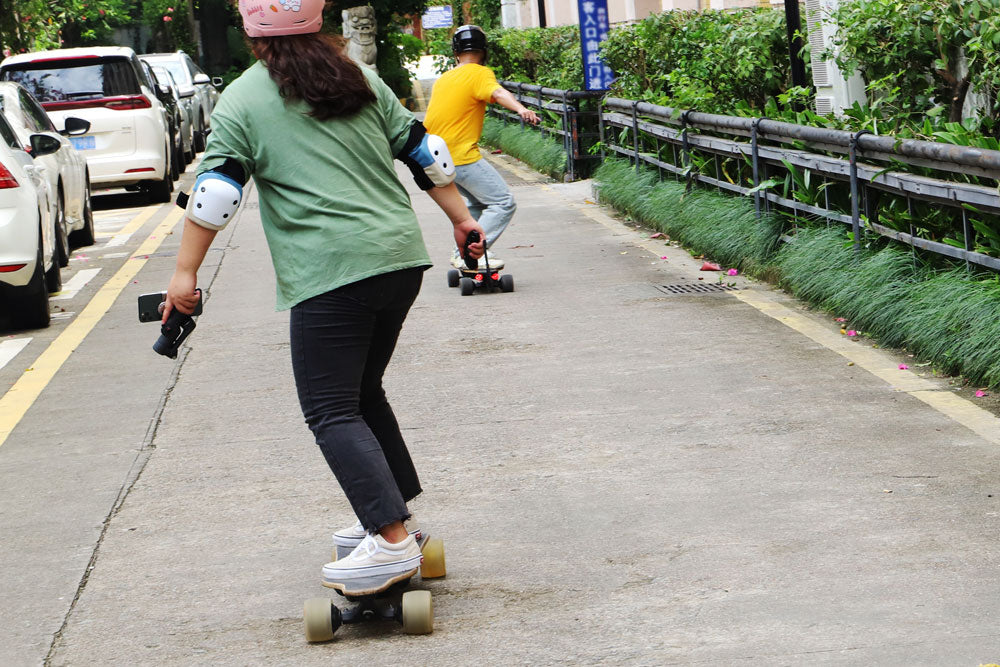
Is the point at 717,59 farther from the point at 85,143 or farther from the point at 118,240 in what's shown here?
the point at 85,143

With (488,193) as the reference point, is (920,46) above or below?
above

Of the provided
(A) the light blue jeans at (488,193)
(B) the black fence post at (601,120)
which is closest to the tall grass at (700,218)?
(B) the black fence post at (601,120)

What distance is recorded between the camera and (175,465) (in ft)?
19.6

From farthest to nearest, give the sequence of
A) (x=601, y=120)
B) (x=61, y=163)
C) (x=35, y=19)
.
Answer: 1. (x=35, y=19)
2. (x=601, y=120)
3. (x=61, y=163)

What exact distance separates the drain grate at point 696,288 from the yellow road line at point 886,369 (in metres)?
0.16

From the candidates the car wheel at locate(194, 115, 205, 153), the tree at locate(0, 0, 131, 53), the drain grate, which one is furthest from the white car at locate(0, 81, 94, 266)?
the tree at locate(0, 0, 131, 53)

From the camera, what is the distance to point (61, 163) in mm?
12414

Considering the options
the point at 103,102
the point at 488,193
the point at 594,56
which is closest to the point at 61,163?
the point at 488,193

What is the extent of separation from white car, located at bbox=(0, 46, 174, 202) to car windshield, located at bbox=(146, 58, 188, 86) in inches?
362

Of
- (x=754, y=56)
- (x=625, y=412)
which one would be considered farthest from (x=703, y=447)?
(x=754, y=56)

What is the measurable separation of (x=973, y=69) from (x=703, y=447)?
3.90 metres

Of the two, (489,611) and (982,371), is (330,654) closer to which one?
(489,611)

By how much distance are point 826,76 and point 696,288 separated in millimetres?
2974

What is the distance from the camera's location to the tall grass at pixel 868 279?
663cm
